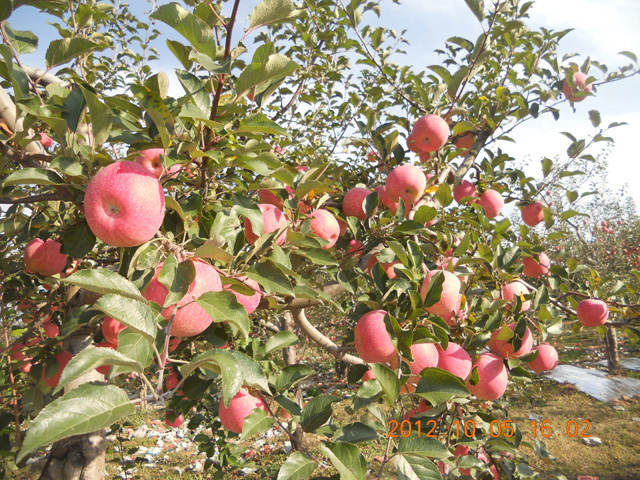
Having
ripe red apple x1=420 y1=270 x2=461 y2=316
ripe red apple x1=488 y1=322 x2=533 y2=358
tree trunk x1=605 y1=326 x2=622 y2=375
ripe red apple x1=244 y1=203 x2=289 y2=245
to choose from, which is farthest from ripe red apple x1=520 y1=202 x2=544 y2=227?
tree trunk x1=605 y1=326 x2=622 y2=375

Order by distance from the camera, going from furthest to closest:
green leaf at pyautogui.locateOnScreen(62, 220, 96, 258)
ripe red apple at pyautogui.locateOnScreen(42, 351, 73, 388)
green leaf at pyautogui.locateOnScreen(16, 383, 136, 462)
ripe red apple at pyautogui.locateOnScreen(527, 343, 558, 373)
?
ripe red apple at pyautogui.locateOnScreen(527, 343, 558, 373)
ripe red apple at pyautogui.locateOnScreen(42, 351, 73, 388)
green leaf at pyautogui.locateOnScreen(62, 220, 96, 258)
green leaf at pyautogui.locateOnScreen(16, 383, 136, 462)

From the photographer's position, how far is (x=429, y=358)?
1.42 m

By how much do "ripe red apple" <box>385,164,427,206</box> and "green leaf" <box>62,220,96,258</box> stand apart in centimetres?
138

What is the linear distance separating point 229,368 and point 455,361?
1.06m

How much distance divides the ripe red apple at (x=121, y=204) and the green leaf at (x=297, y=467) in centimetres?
67

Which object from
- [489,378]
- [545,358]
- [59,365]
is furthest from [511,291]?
[59,365]

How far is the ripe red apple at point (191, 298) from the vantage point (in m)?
0.98

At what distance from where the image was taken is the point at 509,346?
1.66 m

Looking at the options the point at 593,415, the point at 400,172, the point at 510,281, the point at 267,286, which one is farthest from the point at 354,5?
the point at 593,415

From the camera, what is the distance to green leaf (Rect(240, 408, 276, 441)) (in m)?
1.02

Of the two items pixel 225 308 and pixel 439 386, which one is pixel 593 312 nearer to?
pixel 439 386

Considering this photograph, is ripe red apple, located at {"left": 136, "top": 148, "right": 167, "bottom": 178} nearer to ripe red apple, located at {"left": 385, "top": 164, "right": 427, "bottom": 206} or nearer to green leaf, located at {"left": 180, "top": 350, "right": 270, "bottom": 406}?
green leaf, located at {"left": 180, "top": 350, "right": 270, "bottom": 406}

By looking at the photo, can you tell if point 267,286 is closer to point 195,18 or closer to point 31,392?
point 195,18

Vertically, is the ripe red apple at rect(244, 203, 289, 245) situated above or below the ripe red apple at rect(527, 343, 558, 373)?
above
